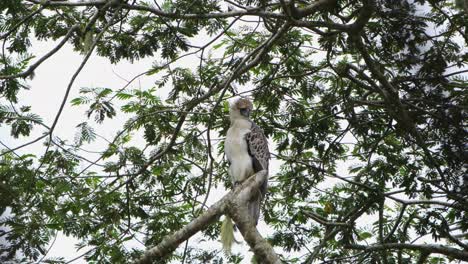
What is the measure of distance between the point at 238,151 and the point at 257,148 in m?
0.17

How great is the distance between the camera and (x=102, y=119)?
16.8 ft

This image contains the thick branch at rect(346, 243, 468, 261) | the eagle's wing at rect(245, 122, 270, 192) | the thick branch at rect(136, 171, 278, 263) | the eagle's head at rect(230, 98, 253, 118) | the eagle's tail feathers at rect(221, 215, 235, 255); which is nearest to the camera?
A: the thick branch at rect(136, 171, 278, 263)

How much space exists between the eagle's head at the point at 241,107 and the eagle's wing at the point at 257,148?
0.15m

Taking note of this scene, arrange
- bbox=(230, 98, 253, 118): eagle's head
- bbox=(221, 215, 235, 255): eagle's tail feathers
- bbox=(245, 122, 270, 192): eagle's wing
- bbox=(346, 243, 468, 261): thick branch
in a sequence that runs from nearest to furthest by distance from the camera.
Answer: bbox=(221, 215, 235, 255): eagle's tail feathers < bbox=(346, 243, 468, 261): thick branch < bbox=(245, 122, 270, 192): eagle's wing < bbox=(230, 98, 253, 118): eagle's head

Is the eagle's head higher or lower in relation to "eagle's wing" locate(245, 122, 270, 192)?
higher

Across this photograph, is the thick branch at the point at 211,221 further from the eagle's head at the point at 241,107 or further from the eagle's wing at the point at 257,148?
the eagle's head at the point at 241,107

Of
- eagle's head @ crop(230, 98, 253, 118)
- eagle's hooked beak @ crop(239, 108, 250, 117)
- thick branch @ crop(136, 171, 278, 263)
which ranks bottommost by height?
thick branch @ crop(136, 171, 278, 263)

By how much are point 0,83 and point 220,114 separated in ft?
7.12

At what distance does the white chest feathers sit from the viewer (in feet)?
18.1

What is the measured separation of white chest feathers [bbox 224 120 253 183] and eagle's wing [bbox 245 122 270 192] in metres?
0.04

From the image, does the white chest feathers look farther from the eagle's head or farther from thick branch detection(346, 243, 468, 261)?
thick branch detection(346, 243, 468, 261)

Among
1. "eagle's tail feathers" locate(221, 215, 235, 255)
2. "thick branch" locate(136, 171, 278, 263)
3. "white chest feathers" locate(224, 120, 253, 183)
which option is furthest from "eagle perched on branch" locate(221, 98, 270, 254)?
"thick branch" locate(136, 171, 278, 263)

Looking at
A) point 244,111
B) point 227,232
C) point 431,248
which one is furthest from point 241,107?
point 431,248

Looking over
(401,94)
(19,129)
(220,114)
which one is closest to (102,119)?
(19,129)
